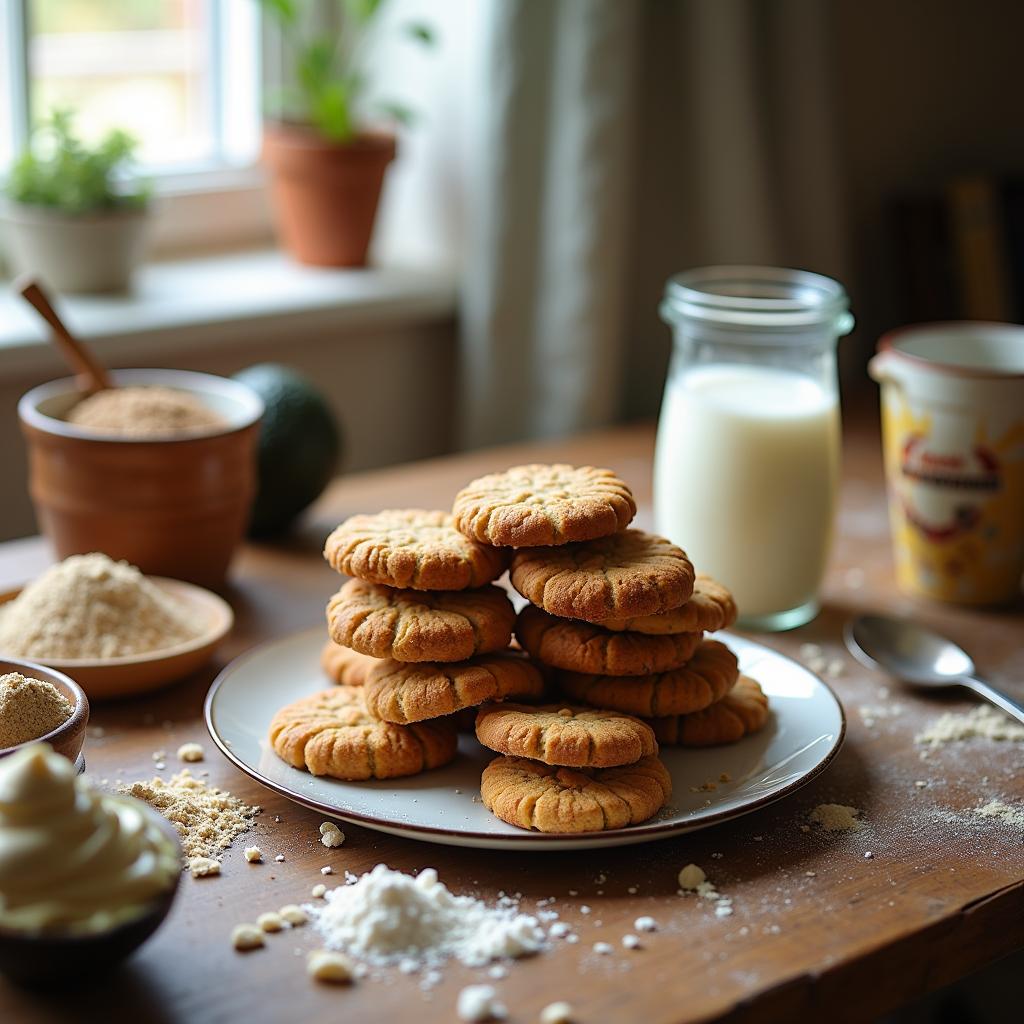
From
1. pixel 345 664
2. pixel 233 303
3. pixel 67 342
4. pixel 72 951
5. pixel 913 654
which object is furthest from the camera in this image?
pixel 233 303

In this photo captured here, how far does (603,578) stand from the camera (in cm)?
86

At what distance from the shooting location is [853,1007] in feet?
2.46

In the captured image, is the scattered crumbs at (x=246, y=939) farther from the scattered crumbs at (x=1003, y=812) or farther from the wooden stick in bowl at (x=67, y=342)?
the wooden stick in bowl at (x=67, y=342)

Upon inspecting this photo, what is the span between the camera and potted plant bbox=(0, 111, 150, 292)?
171cm

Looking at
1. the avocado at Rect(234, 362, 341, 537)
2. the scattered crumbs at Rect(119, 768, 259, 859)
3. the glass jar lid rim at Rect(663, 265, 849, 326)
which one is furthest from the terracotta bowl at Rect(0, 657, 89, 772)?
the glass jar lid rim at Rect(663, 265, 849, 326)

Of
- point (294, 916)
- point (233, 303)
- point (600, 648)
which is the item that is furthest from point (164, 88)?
point (294, 916)

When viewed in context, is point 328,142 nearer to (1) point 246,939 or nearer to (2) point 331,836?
(2) point 331,836

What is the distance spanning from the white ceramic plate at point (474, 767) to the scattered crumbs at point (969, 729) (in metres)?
0.10

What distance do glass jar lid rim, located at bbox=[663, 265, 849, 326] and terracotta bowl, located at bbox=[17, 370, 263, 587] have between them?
0.41m

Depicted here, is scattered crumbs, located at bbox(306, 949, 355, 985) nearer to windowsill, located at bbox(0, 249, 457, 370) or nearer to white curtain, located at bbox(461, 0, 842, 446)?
windowsill, located at bbox(0, 249, 457, 370)

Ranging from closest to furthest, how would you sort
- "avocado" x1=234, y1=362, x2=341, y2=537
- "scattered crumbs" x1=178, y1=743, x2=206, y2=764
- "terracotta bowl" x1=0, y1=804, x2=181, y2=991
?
"terracotta bowl" x1=0, y1=804, x2=181, y2=991 < "scattered crumbs" x1=178, y1=743, x2=206, y2=764 < "avocado" x1=234, y1=362, x2=341, y2=537

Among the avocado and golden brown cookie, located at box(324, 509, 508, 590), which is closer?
golden brown cookie, located at box(324, 509, 508, 590)

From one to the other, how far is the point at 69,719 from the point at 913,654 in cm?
70

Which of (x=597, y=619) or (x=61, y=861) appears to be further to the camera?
(x=597, y=619)
